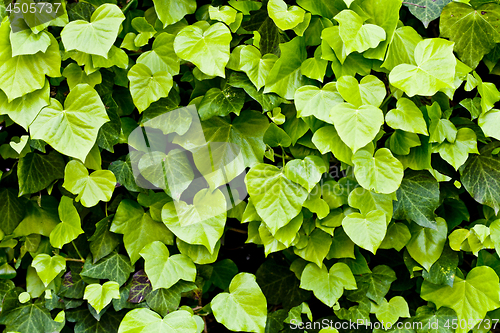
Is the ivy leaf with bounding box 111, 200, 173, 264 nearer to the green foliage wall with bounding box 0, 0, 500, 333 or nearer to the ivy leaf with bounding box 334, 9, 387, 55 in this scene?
the green foliage wall with bounding box 0, 0, 500, 333

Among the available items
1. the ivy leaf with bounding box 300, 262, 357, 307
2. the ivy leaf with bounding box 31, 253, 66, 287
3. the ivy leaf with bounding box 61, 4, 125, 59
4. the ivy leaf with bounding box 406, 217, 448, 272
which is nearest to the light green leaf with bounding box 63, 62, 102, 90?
the ivy leaf with bounding box 61, 4, 125, 59

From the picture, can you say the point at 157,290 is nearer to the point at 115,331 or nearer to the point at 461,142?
the point at 115,331

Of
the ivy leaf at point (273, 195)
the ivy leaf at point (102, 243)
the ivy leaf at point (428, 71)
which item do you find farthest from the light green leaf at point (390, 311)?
the ivy leaf at point (102, 243)

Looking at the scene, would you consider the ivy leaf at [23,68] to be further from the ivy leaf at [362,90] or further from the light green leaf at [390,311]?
the light green leaf at [390,311]

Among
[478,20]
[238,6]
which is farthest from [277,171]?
[478,20]

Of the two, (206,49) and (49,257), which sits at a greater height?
(206,49)

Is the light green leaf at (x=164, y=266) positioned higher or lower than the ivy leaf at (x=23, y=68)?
lower
